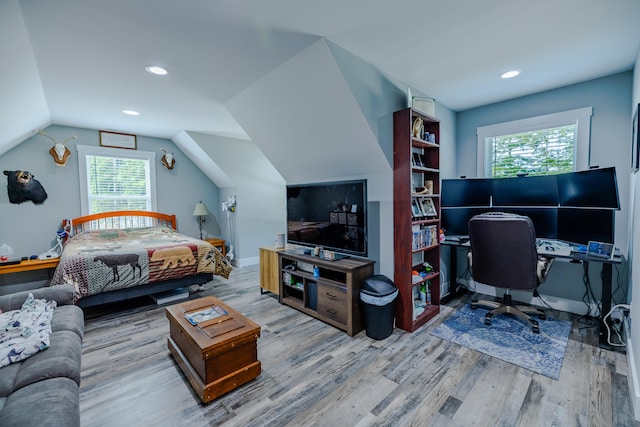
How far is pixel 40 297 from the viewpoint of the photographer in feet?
6.99

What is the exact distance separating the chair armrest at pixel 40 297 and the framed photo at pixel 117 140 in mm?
3131

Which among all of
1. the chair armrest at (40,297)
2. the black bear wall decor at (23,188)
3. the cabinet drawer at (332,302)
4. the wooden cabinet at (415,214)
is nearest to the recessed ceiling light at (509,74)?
the wooden cabinet at (415,214)

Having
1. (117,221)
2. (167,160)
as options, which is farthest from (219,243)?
(167,160)

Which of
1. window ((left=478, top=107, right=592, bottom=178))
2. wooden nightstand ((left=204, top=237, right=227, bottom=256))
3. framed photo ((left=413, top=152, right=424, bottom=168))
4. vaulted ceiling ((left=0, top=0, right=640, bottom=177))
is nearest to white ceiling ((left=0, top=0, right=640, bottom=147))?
vaulted ceiling ((left=0, top=0, right=640, bottom=177))

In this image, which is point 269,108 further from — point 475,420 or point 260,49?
point 475,420

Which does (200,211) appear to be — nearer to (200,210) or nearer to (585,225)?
(200,210)

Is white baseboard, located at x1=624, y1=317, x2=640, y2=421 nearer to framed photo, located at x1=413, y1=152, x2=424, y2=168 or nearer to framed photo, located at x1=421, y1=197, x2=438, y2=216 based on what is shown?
framed photo, located at x1=421, y1=197, x2=438, y2=216

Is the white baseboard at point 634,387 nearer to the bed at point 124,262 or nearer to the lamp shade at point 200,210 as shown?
the bed at point 124,262

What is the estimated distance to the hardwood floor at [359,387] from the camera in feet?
5.34

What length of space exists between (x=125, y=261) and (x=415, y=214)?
10.3 feet

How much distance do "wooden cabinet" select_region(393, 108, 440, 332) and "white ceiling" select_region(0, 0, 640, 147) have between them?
528 millimetres

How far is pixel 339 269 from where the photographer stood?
2.63 metres

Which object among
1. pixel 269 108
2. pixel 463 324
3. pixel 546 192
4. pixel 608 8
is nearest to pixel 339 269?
pixel 463 324

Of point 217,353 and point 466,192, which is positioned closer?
point 217,353
